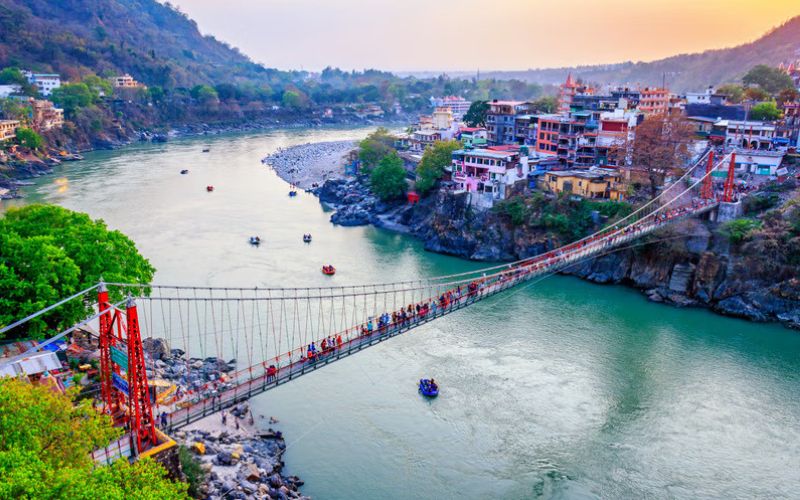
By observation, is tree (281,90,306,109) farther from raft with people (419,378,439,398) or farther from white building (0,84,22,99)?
raft with people (419,378,439,398)

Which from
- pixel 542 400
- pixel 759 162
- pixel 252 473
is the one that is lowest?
pixel 542 400

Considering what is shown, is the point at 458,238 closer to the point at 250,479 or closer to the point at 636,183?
the point at 636,183

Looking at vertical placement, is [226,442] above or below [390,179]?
below

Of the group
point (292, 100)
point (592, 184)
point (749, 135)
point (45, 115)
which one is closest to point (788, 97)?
point (749, 135)

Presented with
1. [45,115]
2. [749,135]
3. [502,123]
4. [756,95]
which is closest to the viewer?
[749,135]

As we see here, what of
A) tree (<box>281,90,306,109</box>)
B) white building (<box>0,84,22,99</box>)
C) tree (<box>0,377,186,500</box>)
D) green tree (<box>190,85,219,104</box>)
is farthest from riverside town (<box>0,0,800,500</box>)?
tree (<box>281,90,306,109</box>)

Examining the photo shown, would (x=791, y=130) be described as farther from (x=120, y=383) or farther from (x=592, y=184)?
(x=120, y=383)
